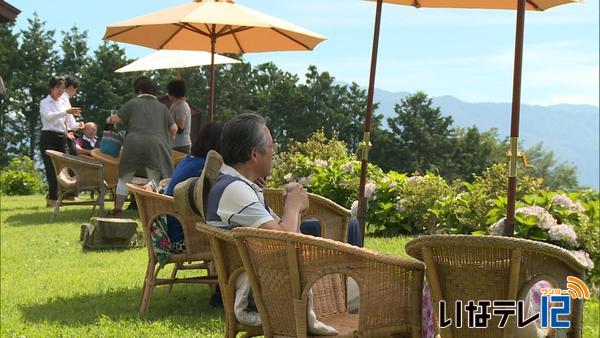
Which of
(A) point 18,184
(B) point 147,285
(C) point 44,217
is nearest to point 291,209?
(B) point 147,285

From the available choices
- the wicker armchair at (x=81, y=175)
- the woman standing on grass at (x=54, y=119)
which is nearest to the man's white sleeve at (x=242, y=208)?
the wicker armchair at (x=81, y=175)

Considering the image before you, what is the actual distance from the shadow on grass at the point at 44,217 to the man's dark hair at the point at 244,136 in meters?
8.16

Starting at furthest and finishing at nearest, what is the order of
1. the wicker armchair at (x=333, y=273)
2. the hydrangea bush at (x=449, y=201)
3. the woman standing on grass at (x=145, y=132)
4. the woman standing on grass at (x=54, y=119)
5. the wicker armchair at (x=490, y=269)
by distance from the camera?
the woman standing on grass at (x=54, y=119) → the woman standing on grass at (x=145, y=132) → the hydrangea bush at (x=449, y=201) → the wicker armchair at (x=333, y=273) → the wicker armchair at (x=490, y=269)

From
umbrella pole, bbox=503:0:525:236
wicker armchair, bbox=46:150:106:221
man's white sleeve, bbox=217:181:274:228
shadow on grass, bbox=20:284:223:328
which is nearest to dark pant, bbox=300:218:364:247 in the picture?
man's white sleeve, bbox=217:181:274:228

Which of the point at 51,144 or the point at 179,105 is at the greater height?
the point at 179,105

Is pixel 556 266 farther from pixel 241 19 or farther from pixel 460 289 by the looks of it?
pixel 241 19

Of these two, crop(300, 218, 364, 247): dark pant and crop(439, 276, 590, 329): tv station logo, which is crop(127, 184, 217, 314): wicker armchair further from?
crop(439, 276, 590, 329): tv station logo

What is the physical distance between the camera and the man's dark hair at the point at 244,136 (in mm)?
3600

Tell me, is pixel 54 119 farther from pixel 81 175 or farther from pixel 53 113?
pixel 81 175

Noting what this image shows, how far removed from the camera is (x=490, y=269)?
270 centimetres

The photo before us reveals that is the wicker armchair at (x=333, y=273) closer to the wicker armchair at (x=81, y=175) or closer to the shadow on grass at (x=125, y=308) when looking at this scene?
the shadow on grass at (x=125, y=308)

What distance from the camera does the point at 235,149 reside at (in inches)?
143

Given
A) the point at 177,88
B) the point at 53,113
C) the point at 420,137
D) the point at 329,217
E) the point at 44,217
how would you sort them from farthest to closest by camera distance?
1. the point at 420,137
2. the point at 53,113
3. the point at 44,217
4. the point at 177,88
5. the point at 329,217

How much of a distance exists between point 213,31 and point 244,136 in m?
5.87
